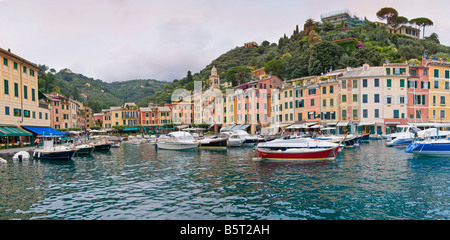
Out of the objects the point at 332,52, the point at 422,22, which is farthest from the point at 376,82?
the point at 422,22

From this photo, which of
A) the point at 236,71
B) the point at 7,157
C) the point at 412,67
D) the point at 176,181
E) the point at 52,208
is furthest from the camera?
the point at 236,71

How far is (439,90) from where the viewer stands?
5525cm

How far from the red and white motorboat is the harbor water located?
7.96ft

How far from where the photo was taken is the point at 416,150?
26.9m

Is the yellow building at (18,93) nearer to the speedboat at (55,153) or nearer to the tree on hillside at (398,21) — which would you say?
the speedboat at (55,153)

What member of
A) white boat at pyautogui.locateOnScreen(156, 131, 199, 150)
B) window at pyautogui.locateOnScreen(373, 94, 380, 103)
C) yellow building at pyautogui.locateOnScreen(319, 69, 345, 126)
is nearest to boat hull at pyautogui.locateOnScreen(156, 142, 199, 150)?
white boat at pyautogui.locateOnScreen(156, 131, 199, 150)

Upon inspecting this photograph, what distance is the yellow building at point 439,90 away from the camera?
180ft

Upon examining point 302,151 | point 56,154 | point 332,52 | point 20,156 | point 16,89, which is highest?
point 332,52

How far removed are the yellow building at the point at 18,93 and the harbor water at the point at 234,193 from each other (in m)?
19.1

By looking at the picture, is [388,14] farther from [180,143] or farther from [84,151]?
A: [84,151]

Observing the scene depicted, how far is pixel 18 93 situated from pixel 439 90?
7556 centimetres

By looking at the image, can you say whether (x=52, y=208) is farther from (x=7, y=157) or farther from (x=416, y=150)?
(x=416, y=150)
